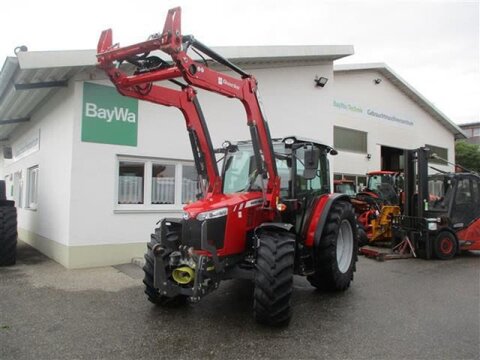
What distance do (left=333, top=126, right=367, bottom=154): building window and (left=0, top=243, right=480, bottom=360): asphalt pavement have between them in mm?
11506

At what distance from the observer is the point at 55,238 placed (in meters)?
8.71

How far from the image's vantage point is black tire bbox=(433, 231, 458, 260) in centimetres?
964

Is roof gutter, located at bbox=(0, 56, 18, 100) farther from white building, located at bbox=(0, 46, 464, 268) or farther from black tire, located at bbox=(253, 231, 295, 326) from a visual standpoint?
black tire, located at bbox=(253, 231, 295, 326)

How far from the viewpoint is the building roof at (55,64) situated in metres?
7.38

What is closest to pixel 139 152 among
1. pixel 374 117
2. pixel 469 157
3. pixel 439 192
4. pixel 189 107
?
pixel 189 107

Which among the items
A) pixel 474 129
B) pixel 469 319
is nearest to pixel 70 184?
pixel 469 319

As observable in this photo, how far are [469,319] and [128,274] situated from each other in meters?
5.35

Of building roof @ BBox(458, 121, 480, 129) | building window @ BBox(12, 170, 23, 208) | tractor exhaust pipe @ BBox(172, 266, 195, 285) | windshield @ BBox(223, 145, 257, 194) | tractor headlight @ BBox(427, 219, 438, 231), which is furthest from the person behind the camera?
building roof @ BBox(458, 121, 480, 129)

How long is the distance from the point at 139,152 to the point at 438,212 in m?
7.19

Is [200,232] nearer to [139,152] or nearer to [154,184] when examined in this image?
[139,152]

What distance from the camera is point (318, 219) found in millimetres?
5906

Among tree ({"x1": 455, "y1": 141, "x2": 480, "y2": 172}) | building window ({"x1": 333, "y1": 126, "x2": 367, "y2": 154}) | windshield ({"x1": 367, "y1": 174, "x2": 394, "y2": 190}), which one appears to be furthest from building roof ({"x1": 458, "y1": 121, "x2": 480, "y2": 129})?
windshield ({"x1": 367, "y1": 174, "x2": 394, "y2": 190})

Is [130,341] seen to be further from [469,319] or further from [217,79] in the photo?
[469,319]

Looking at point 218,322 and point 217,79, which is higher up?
point 217,79
